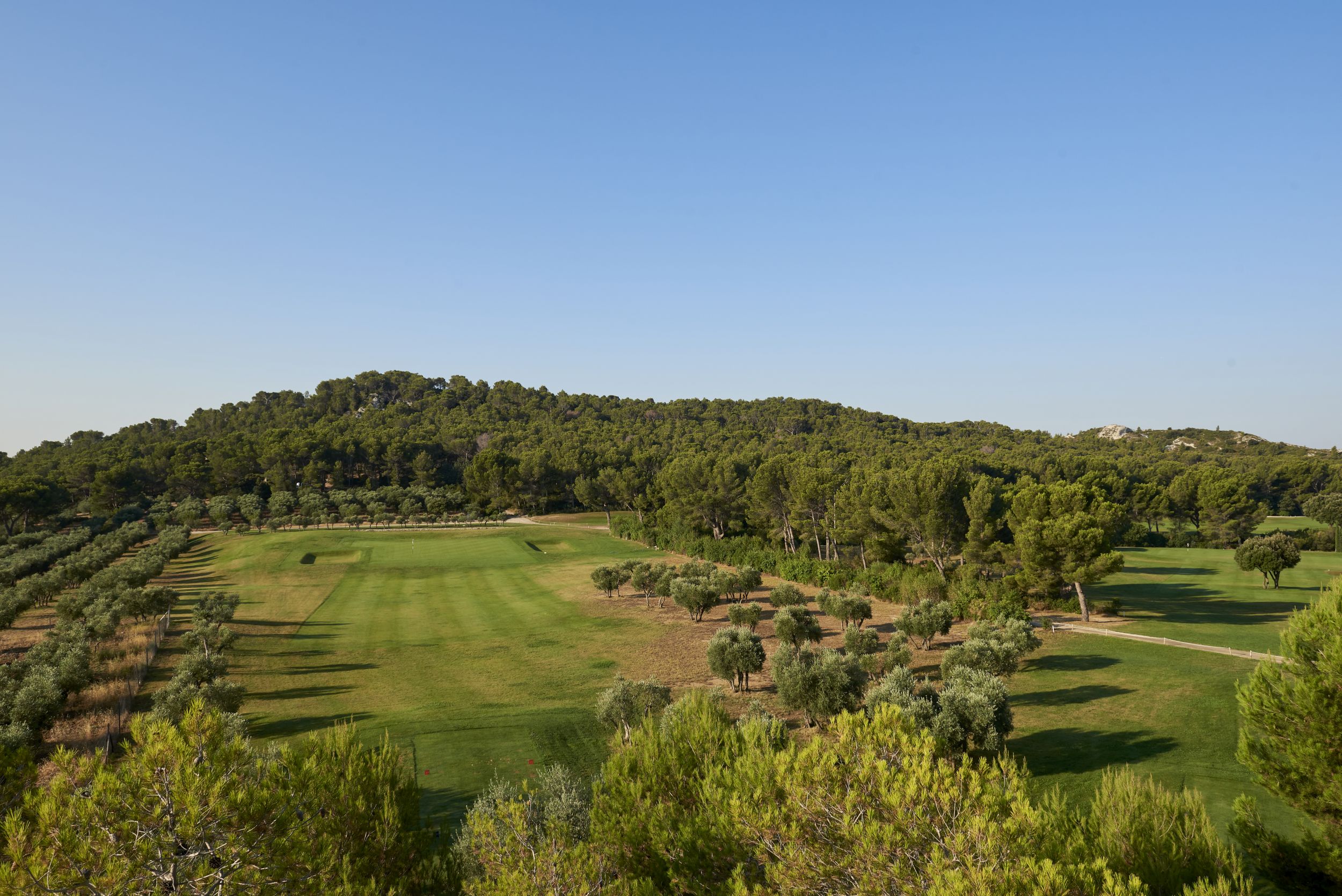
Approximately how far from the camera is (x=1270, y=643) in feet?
117

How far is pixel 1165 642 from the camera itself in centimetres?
3812

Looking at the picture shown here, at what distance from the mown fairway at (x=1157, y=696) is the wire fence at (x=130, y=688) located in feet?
106

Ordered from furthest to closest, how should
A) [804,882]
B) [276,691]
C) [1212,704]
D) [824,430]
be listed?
[824,430]
[276,691]
[1212,704]
[804,882]

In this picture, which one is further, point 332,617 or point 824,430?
point 824,430

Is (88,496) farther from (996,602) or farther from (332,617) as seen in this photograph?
(996,602)

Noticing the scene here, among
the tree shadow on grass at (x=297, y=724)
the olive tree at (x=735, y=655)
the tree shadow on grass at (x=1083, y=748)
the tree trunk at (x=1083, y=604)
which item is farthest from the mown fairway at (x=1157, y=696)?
the tree shadow on grass at (x=297, y=724)

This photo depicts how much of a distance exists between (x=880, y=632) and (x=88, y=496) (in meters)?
141

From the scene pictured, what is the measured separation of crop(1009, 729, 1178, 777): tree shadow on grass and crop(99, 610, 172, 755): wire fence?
1198 inches

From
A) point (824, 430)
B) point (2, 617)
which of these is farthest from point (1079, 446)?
point (2, 617)

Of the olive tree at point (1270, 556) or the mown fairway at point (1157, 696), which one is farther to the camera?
the olive tree at point (1270, 556)

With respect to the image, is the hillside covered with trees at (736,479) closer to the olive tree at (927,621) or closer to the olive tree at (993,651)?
the olive tree at (927,621)

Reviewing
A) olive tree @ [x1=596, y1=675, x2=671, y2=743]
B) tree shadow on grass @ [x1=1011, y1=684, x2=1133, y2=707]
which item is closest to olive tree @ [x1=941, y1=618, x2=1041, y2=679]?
tree shadow on grass @ [x1=1011, y1=684, x2=1133, y2=707]

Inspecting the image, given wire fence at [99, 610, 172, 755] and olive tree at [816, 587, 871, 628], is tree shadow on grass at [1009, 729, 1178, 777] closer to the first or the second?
olive tree at [816, 587, 871, 628]

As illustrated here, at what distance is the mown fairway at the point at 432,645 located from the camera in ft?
89.1
